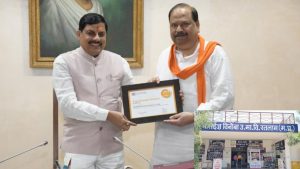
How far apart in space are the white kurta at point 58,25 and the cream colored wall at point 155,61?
0.17 m

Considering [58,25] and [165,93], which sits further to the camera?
[58,25]

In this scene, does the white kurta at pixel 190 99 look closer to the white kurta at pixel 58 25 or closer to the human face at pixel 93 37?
the human face at pixel 93 37

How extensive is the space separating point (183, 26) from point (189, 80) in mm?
304

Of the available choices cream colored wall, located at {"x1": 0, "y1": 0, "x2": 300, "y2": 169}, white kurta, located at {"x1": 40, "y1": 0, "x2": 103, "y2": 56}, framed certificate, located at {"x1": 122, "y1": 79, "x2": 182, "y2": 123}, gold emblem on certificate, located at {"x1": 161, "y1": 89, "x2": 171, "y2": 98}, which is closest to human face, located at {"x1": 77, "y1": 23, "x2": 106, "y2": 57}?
framed certificate, located at {"x1": 122, "y1": 79, "x2": 182, "y2": 123}

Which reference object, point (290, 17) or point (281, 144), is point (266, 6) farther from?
point (281, 144)

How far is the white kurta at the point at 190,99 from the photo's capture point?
196 centimetres

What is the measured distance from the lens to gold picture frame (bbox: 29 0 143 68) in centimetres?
302

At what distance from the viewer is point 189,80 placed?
2033 mm

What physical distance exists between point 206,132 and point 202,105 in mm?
905

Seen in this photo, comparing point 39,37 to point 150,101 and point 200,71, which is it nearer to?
point 150,101

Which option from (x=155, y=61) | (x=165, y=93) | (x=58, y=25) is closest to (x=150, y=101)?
(x=165, y=93)

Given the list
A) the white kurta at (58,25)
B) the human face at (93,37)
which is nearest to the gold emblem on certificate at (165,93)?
the human face at (93,37)

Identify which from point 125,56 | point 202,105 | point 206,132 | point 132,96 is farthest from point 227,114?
point 125,56

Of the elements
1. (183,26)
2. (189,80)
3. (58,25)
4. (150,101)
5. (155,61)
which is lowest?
(150,101)
